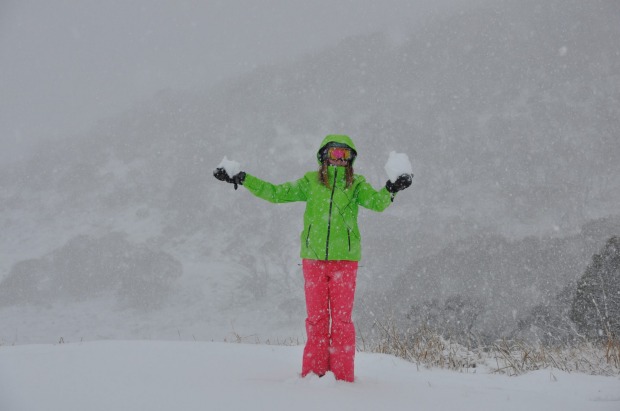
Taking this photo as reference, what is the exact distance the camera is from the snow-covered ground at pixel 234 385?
1.82 metres

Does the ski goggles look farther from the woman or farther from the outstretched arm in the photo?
the outstretched arm

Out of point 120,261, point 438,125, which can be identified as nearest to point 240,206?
point 120,261

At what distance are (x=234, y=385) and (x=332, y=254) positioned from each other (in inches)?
39.7

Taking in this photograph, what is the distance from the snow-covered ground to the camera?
5.96 feet

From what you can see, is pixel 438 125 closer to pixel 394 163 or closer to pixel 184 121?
pixel 184 121

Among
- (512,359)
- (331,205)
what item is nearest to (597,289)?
(512,359)

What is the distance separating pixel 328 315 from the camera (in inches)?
111

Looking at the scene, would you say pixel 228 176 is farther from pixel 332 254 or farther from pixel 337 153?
pixel 332 254

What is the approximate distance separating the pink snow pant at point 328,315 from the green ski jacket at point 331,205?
95mm

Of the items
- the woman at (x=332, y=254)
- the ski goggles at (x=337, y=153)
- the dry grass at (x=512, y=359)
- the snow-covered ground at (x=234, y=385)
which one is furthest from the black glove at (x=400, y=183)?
the dry grass at (x=512, y=359)

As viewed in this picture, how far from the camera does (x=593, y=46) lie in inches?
2136

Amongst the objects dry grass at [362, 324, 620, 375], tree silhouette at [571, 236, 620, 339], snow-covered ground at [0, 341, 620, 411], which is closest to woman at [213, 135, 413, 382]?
snow-covered ground at [0, 341, 620, 411]

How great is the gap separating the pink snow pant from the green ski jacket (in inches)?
3.7

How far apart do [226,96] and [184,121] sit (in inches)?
321
